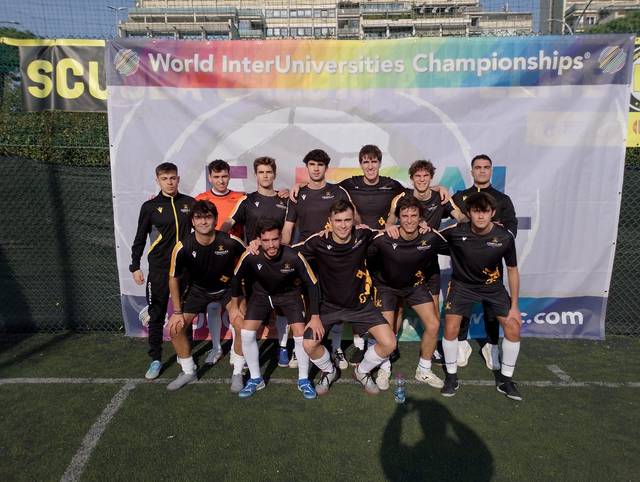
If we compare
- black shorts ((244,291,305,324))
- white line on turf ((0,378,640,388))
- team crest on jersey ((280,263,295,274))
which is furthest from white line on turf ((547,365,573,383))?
team crest on jersey ((280,263,295,274))

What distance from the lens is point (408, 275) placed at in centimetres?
428

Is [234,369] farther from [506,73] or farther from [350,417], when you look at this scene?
[506,73]

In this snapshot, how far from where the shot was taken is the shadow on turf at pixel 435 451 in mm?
3066

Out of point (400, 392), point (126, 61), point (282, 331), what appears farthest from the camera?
point (126, 61)

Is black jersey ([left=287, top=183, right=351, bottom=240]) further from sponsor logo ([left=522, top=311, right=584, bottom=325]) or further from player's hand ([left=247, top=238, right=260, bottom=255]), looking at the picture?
sponsor logo ([left=522, top=311, right=584, bottom=325])

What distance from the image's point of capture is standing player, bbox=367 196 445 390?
414 centimetres

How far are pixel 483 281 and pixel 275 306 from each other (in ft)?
6.40

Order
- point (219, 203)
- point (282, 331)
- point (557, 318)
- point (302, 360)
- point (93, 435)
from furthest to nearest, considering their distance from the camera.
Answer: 1. point (557, 318)
2. point (282, 331)
3. point (219, 203)
4. point (302, 360)
5. point (93, 435)

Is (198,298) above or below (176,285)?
below

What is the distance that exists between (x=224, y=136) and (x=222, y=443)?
3362 millimetres

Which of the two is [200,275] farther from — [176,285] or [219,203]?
[219,203]

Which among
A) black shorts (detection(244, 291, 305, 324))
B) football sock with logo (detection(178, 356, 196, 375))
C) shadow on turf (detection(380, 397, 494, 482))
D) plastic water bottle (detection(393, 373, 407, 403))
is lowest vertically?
shadow on turf (detection(380, 397, 494, 482))

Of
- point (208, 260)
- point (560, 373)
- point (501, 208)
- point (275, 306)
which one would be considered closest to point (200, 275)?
point (208, 260)

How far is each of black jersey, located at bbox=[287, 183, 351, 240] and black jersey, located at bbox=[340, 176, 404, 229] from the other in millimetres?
160
